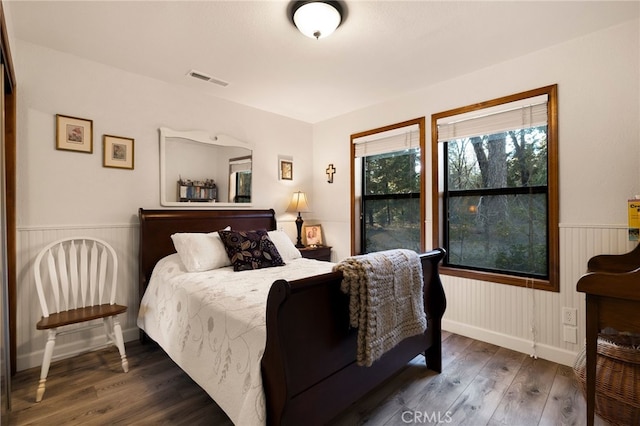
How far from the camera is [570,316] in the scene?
7.54ft

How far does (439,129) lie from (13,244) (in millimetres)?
3638

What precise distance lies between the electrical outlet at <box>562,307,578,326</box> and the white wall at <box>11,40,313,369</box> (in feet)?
11.7

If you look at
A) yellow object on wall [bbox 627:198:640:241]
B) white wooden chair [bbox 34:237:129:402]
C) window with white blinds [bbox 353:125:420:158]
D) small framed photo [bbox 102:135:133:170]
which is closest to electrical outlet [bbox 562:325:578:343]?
yellow object on wall [bbox 627:198:640:241]

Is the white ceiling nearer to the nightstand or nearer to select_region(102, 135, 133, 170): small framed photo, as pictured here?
select_region(102, 135, 133, 170): small framed photo

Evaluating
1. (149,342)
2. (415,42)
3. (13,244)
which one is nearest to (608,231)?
(415,42)

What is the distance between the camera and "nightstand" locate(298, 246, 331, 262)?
363 cm

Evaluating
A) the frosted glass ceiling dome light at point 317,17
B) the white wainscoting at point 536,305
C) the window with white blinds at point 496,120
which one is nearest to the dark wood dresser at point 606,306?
the white wainscoting at point 536,305

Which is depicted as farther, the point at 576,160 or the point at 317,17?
the point at 576,160

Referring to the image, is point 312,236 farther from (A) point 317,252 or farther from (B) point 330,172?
(B) point 330,172

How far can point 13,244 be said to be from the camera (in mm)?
2178

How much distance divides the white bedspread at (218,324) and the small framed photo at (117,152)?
0.94 meters

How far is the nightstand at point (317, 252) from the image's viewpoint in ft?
11.9

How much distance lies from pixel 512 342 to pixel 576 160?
5.05 feet

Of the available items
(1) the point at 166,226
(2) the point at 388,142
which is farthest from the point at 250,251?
(2) the point at 388,142
